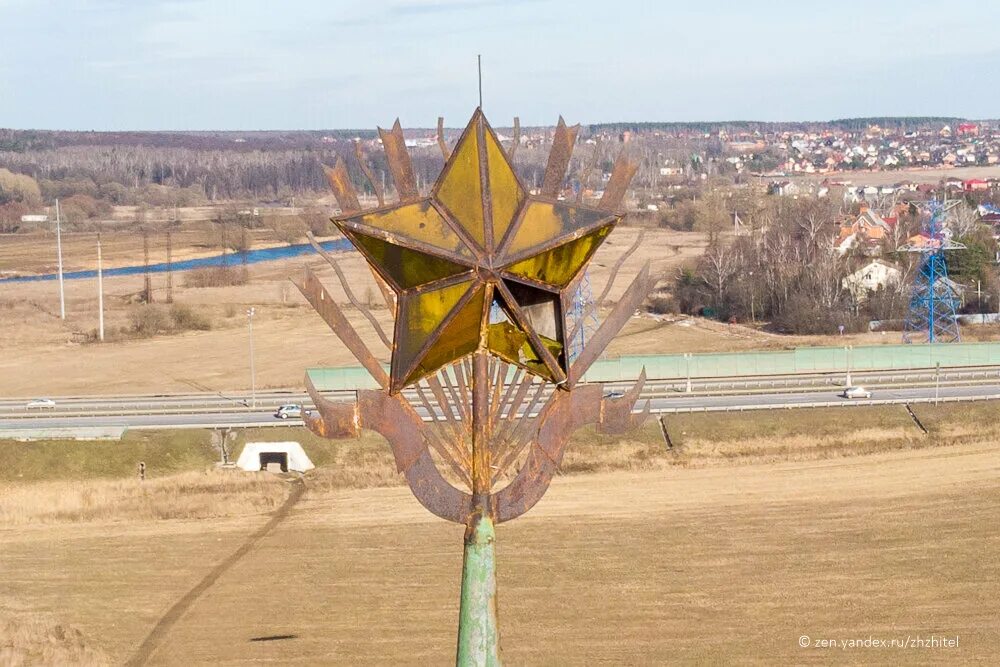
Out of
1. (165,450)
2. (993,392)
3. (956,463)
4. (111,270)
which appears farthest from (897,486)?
(111,270)

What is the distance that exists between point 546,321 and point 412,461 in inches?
81.0

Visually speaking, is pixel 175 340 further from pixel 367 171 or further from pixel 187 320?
pixel 367 171

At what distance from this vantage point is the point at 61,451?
157 feet

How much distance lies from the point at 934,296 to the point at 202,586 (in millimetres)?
49928

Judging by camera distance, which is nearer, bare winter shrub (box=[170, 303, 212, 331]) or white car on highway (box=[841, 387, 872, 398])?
white car on highway (box=[841, 387, 872, 398])

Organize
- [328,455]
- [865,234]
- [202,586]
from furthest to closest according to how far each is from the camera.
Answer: [865,234], [328,455], [202,586]

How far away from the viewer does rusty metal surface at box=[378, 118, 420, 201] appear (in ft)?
52.7

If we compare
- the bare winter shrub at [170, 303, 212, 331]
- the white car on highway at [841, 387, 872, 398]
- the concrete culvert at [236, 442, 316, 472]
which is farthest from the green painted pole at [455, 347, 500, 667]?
the bare winter shrub at [170, 303, 212, 331]

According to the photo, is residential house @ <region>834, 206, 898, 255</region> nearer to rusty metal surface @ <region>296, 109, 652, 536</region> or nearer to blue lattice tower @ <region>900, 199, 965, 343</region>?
blue lattice tower @ <region>900, 199, 965, 343</region>

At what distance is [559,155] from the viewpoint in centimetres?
1667

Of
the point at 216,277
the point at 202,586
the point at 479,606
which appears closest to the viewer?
the point at 479,606

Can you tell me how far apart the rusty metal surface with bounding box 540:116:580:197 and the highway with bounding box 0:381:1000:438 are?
3526 centimetres

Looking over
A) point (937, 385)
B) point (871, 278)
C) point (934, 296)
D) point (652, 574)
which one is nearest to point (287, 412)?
point (652, 574)

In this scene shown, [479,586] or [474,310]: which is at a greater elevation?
[474,310]
